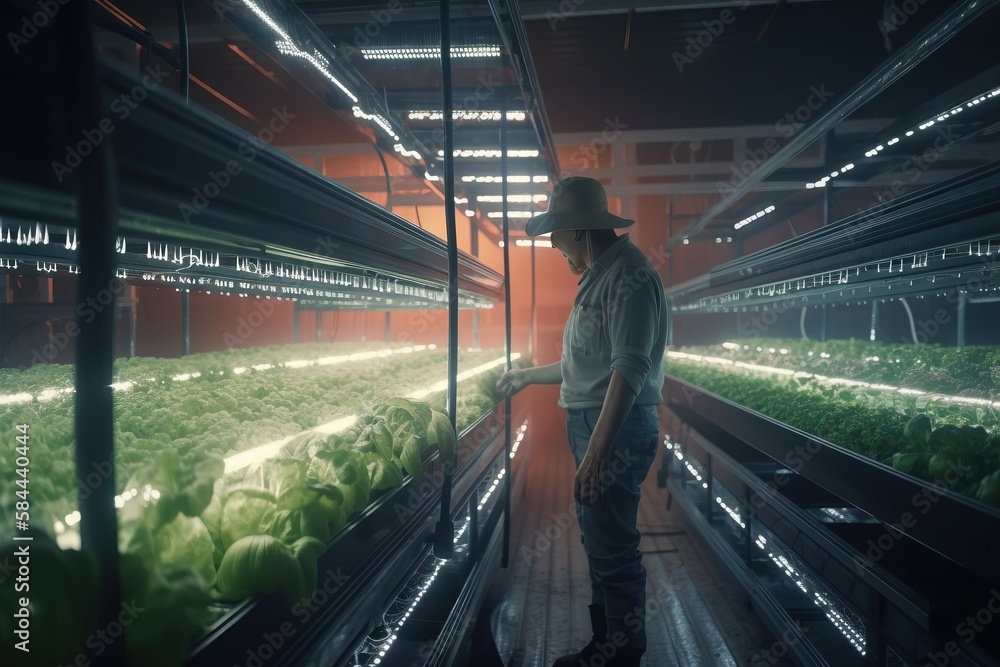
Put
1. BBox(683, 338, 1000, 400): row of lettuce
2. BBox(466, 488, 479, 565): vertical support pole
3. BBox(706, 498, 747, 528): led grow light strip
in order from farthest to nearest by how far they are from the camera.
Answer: BBox(706, 498, 747, 528): led grow light strip
BBox(466, 488, 479, 565): vertical support pole
BBox(683, 338, 1000, 400): row of lettuce

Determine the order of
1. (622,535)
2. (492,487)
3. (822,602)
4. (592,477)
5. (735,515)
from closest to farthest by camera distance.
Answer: (592,477) < (622,535) < (822,602) < (735,515) < (492,487)

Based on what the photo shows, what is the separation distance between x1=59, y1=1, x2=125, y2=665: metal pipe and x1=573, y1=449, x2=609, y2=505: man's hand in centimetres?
163

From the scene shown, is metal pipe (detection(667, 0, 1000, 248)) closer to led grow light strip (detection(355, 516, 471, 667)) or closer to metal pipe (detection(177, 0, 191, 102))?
metal pipe (detection(177, 0, 191, 102))

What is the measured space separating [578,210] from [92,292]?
6.80 ft

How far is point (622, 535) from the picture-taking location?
7.52 feet

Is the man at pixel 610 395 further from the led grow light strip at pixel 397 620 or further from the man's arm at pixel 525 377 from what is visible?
the led grow light strip at pixel 397 620

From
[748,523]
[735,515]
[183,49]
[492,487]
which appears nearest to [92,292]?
[183,49]

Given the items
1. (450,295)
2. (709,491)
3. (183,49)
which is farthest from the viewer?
(709,491)

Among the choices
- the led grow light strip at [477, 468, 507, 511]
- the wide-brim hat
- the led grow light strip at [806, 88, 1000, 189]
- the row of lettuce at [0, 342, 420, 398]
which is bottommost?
the led grow light strip at [477, 468, 507, 511]

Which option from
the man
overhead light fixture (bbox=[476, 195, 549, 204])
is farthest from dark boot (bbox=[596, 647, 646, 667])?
overhead light fixture (bbox=[476, 195, 549, 204])

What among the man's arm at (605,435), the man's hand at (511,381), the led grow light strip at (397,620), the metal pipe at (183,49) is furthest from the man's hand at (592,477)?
the metal pipe at (183,49)

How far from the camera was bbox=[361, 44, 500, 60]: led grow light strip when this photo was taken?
7.87 ft

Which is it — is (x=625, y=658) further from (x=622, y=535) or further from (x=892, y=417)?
(x=892, y=417)

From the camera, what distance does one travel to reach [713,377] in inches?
181
